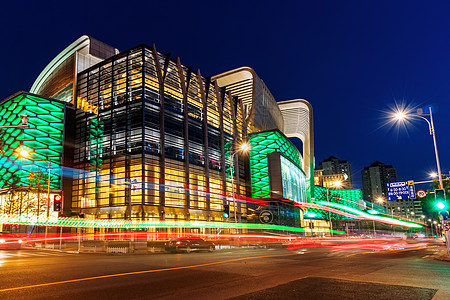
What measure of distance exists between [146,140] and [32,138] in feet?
78.5

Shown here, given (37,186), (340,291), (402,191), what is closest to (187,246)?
(402,191)

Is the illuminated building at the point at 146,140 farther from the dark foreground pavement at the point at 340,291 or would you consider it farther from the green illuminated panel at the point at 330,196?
the dark foreground pavement at the point at 340,291

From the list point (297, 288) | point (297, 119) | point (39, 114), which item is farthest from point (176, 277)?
point (297, 119)

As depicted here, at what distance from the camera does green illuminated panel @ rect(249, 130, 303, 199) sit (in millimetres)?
83719

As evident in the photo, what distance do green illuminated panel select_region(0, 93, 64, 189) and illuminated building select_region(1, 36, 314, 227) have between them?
2.14 feet

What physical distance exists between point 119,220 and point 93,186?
1080cm

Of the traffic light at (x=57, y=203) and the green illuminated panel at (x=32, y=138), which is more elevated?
the green illuminated panel at (x=32, y=138)

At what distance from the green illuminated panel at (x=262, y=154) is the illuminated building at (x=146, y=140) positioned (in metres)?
0.51

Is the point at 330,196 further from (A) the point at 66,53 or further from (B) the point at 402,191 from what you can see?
(B) the point at 402,191

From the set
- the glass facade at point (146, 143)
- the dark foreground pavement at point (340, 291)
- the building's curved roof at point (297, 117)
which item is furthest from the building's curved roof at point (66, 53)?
the dark foreground pavement at point (340, 291)

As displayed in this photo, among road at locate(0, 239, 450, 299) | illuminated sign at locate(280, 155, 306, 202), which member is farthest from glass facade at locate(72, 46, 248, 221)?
road at locate(0, 239, 450, 299)

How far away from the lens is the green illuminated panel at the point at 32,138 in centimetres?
6425

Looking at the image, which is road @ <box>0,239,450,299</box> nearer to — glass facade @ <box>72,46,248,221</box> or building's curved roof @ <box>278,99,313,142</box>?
glass facade @ <box>72,46,248,221</box>

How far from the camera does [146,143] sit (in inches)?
2387
